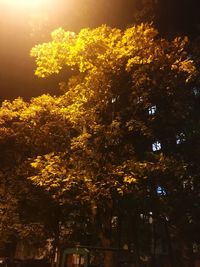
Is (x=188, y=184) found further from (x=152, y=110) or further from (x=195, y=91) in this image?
(x=195, y=91)

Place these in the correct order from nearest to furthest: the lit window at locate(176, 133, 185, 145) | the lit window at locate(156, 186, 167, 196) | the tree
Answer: the tree, the lit window at locate(176, 133, 185, 145), the lit window at locate(156, 186, 167, 196)

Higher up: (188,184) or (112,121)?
(112,121)

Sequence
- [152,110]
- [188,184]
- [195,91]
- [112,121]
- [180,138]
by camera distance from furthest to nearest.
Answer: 1. [195,91]
2. [180,138]
3. [188,184]
4. [152,110]
5. [112,121]

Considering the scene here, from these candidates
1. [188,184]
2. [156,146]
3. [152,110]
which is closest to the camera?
[152,110]

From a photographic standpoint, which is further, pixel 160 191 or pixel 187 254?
pixel 187 254

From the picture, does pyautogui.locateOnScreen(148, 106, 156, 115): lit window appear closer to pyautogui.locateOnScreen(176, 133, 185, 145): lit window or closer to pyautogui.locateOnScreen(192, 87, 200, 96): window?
pyautogui.locateOnScreen(176, 133, 185, 145): lit window

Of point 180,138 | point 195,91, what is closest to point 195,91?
point 195,91

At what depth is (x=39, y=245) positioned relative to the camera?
21594 mm

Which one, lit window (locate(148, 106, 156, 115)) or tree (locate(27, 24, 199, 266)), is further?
lit window (locate(148, 106, 156, 115))

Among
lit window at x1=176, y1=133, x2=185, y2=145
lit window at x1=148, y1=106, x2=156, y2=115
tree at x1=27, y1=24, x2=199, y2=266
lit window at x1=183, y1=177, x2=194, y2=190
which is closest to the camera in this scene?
tree at x1=27, y1=24, x2=199, y2=266

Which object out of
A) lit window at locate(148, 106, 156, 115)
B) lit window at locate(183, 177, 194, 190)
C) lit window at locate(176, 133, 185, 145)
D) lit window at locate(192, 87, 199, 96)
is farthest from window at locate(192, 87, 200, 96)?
lit window at locate(183, 177, 194, 190)

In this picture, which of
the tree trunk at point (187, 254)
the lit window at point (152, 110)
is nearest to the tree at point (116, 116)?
the lit window at point (152, 110)

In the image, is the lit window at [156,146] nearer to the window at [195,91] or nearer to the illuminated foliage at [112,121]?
the illuminated foliage at [112,121]

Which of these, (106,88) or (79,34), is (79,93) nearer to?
(106,88)
